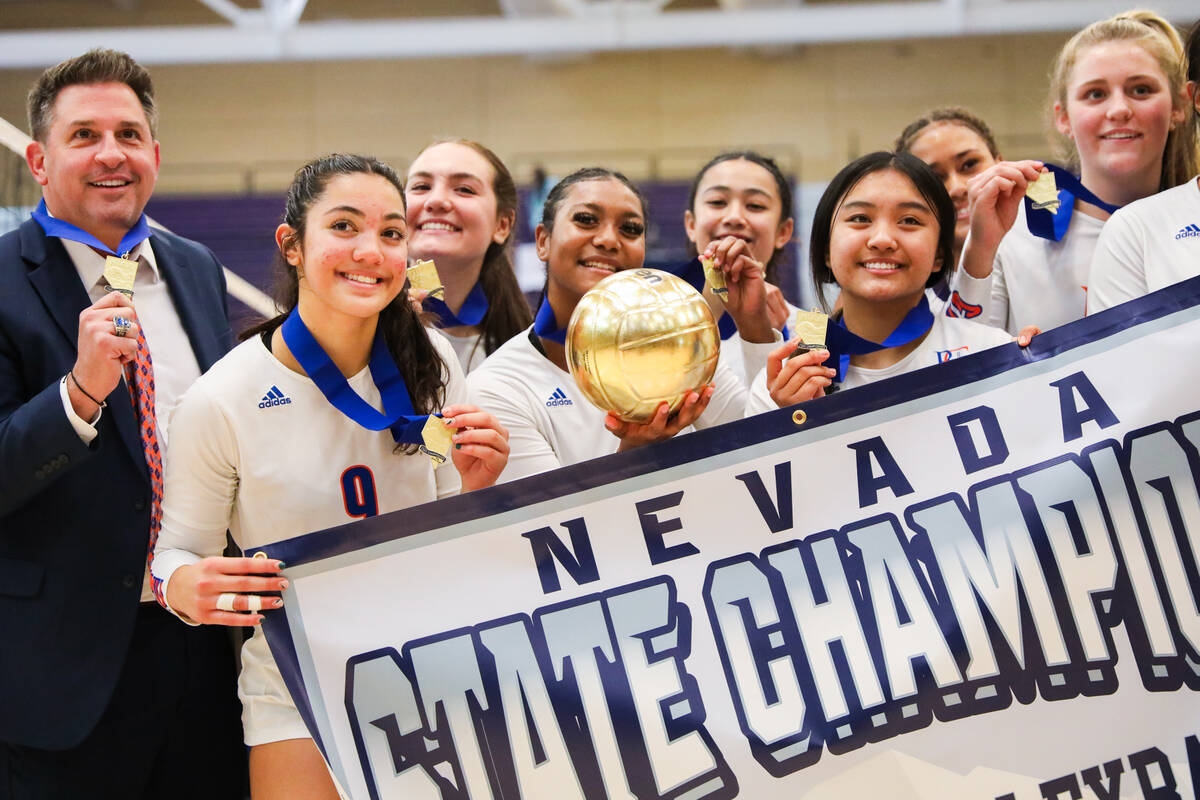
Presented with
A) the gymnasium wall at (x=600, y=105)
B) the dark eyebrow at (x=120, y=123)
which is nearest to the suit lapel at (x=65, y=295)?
the dark eyebrow at (x=120, y=123)

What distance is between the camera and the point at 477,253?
3564mm

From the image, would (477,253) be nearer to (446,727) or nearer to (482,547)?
(482,547)

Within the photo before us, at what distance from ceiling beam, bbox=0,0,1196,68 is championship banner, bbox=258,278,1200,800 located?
7.94 m

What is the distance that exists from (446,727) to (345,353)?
82 centimetres

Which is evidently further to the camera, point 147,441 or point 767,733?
point 147,441

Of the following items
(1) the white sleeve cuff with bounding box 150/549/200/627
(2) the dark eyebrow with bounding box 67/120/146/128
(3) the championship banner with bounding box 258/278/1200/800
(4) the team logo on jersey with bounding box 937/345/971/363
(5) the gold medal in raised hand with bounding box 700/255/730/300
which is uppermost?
(2) the dark eyebrow with bounding box 67/120/146/128

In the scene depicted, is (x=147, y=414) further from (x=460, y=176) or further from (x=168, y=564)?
(x=460, y=176)

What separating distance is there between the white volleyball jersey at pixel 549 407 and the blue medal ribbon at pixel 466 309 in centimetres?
63

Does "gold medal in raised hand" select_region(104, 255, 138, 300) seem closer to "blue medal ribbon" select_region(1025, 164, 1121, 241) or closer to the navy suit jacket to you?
the navy suit jacket

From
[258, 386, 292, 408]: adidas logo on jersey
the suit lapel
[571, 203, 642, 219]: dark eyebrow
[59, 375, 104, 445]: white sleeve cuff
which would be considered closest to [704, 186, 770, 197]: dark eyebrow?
[571, 203, 642, 219]: dark eyebrow

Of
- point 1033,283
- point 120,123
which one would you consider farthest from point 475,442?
point 1033,283

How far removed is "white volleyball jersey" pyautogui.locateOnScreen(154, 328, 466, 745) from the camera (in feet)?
7.48

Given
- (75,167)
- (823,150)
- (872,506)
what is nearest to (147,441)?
(75,167)

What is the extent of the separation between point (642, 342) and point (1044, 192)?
1246mm
